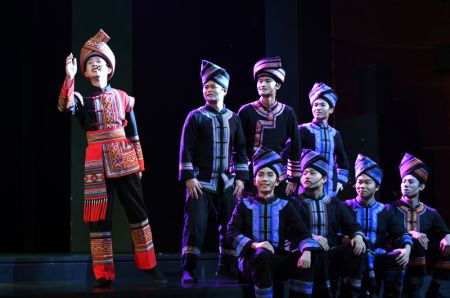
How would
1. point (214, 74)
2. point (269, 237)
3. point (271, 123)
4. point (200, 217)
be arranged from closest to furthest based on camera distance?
point (269, 237) → point (200, 217) → point (214, 74) → point (271, 123)

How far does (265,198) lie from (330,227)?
1.75 feet

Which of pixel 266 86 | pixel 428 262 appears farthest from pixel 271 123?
pixel 428 262

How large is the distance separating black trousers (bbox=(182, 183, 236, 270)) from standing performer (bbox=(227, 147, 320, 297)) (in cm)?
33

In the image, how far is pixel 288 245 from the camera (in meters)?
5.71

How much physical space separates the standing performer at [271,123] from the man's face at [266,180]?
64 cm

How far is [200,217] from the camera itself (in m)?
5.70

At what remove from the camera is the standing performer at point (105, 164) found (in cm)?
542

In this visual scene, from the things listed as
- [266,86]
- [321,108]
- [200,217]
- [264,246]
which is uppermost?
[266,86]

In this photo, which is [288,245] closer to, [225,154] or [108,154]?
[225,154]

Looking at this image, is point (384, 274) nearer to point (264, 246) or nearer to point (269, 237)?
point (269, 237)

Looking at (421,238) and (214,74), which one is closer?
(214,74)

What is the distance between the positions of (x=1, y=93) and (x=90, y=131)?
2.18 meters

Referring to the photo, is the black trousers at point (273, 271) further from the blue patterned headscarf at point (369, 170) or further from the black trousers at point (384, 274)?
the blue patterned headscarf at point (369, 170)

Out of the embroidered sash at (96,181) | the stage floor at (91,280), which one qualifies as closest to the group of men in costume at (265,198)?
the embroidered sash at (96,181)
